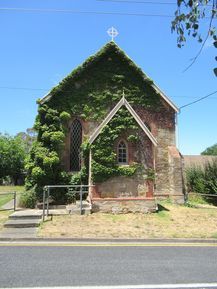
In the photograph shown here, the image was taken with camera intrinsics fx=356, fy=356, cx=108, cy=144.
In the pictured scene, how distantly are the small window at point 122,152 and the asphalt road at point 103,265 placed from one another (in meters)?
7.15

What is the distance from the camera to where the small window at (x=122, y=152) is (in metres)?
17.5

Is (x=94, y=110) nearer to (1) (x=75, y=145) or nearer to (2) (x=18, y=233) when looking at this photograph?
(1) (x=75, y=145)

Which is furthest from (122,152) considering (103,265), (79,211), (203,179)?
(103,265)

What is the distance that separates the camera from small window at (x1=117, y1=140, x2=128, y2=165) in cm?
1750

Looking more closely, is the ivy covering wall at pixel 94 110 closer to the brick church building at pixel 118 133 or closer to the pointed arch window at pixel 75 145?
the brick church building at pixel 118 133

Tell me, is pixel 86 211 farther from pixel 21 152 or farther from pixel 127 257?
pixel 21 152

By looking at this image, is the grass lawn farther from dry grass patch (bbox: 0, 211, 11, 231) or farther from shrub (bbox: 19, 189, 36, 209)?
shrub (bbox: 19, 189, 36, 209)

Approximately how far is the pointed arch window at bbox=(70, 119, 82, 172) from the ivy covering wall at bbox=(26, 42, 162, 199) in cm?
54

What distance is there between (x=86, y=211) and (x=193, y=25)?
13.5 meters

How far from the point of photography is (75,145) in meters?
20.3

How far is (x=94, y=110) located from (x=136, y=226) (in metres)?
8.78

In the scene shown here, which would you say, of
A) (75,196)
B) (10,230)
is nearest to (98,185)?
(75,196)

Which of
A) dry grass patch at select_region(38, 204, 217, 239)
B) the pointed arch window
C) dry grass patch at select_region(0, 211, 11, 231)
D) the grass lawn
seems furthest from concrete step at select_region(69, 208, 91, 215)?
the pointed arch window

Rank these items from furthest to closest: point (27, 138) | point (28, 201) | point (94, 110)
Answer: point (27, 138) < point (94, 110) < point (28, 201)
